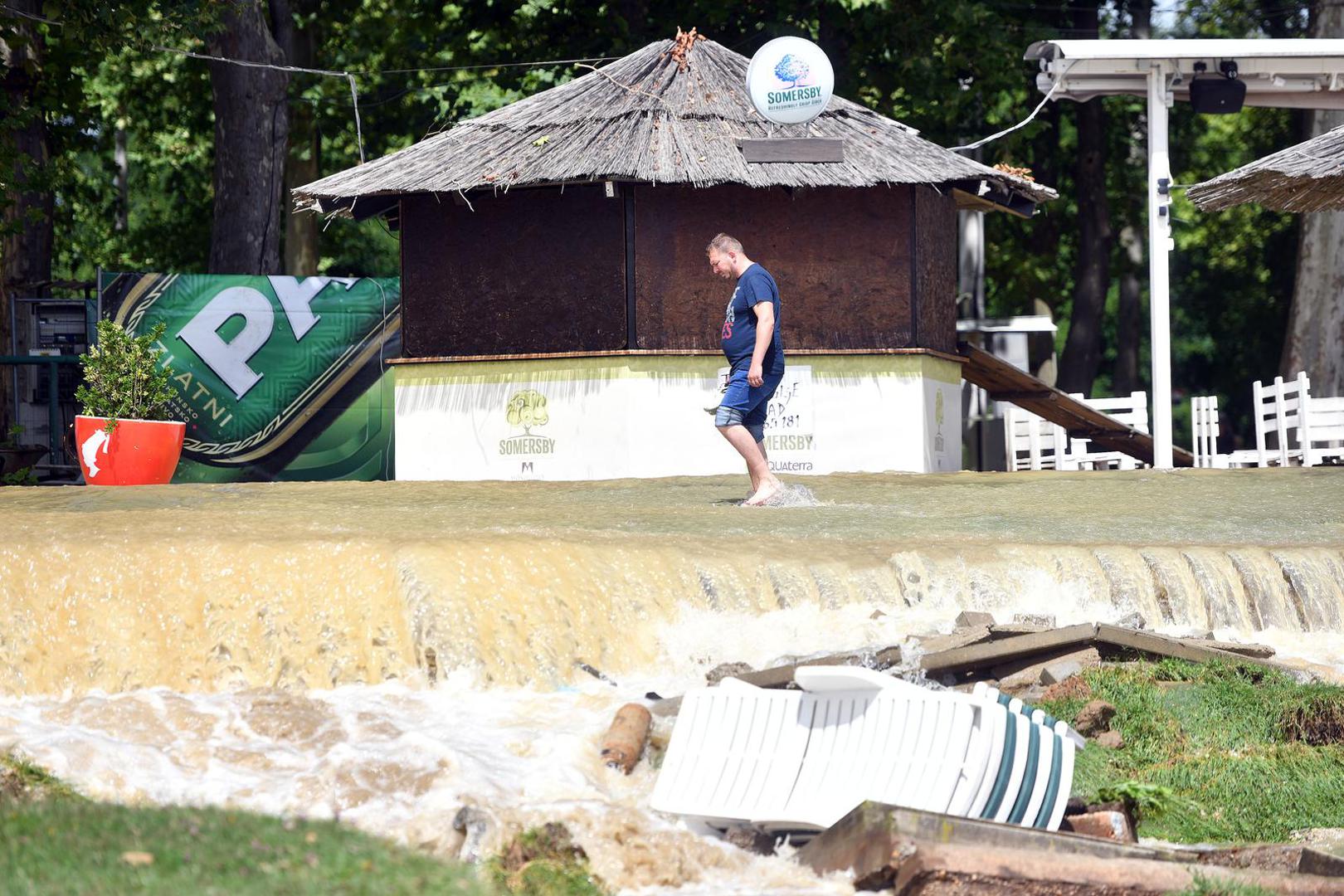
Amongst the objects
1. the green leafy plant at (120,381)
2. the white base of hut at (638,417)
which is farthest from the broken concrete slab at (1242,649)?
the green leafy plant at (120,381)

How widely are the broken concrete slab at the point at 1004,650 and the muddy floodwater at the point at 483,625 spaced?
35 centimetres

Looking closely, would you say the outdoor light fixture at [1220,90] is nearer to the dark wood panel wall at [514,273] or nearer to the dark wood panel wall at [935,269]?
the dark wood panel wall at [935,269]

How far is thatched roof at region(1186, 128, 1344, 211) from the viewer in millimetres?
15828

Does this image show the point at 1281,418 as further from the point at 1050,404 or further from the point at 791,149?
the point at 791,149

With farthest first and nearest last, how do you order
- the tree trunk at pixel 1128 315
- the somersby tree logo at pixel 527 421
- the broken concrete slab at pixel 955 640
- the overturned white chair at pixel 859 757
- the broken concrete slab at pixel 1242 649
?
the tree trunk at pixel 1128 315 < the somersby tree logo at pixel 527 421 < the broken concrete slab at pixel 1242 649 < the broken concrete slab at pixel 955 640 < the overturned white chair at pixel 859 757

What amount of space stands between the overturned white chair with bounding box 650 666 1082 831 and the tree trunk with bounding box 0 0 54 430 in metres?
13.3

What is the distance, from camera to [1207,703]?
8594mm

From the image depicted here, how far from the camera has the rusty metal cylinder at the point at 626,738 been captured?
7.73 metres

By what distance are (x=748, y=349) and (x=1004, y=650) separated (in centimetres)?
381

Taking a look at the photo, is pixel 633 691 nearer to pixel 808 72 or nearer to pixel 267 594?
pixel 267 594

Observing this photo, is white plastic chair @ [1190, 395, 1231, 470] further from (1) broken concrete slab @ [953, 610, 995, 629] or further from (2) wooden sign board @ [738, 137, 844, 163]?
(1) broken concrete slab @ [953, 610, 995, 629]

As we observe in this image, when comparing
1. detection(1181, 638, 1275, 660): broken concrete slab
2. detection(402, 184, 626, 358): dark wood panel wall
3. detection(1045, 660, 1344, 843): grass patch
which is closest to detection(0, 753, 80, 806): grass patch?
detection(1045, 660, 1344, 843): grass patch

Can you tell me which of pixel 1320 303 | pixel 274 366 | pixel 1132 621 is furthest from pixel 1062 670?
pixel 1320 303

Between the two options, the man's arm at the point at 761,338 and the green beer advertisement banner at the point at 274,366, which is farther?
the green beer advertisement banner at the point at 274,366
